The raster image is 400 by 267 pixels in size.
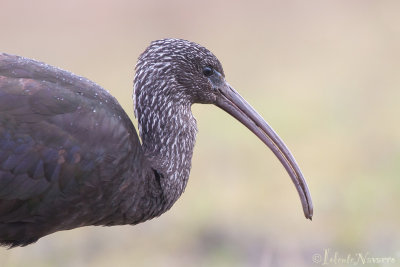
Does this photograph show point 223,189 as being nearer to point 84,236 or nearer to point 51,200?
point 84,236

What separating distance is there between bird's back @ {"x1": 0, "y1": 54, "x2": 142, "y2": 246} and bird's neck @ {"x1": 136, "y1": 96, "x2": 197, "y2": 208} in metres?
0.40

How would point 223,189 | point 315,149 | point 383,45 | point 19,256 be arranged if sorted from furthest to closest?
point 383,45 < point 315,149 < point 223,189 < point 19,256

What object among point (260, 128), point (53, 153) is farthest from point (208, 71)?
point (53, 153)

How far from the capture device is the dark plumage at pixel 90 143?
6641 millimetres

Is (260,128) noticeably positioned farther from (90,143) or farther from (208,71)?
(90,143)

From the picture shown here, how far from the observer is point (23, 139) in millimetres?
6598

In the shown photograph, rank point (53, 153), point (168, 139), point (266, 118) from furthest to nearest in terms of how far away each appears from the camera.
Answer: point (266, 118) < point (168, 139) < point (53, 153)

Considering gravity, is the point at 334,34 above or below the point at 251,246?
above

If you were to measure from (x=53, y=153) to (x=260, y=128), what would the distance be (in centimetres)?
172

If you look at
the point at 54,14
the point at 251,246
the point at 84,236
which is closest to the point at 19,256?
the point at 84,236

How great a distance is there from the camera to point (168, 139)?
7359mm

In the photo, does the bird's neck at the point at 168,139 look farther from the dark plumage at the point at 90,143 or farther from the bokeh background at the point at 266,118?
the bokeh background at the point at 266,118

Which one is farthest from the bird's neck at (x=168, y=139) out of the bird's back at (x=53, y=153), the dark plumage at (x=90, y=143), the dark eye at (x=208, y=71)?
the bird's back at (x=53, y=153)

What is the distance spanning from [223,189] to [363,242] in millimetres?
2485
